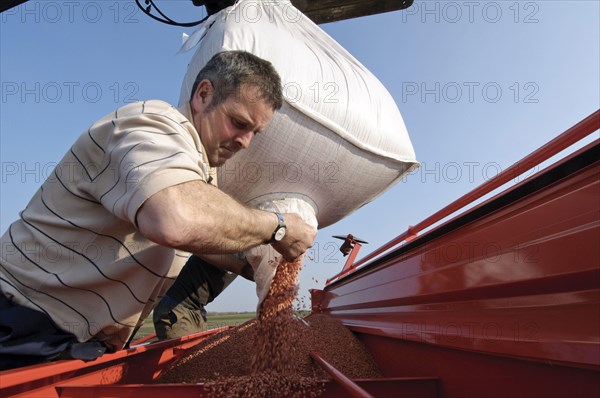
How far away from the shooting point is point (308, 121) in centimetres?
→ 179

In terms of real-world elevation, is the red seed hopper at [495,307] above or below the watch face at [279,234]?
below

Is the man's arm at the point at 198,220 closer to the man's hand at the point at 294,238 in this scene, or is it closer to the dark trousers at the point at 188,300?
the man's hand at the point at 294,238

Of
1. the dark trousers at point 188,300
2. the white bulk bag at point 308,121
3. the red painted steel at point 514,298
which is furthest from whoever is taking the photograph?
the dark trousers at point 188,300

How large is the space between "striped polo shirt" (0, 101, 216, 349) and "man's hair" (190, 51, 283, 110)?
0.19 metres

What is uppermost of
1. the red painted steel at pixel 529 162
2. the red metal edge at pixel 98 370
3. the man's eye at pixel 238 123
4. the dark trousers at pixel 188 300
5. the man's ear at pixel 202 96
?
the man's ear at pixel 202 96

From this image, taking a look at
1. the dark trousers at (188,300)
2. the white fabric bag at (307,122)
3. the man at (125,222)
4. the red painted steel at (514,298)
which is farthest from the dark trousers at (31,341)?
the dark trousers at (188,300)

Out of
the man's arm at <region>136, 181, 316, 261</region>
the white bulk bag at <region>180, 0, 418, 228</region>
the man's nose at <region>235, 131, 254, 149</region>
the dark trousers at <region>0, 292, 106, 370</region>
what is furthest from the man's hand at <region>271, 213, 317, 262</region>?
the dark trousers at <region>0, 292, 106, 370</region>

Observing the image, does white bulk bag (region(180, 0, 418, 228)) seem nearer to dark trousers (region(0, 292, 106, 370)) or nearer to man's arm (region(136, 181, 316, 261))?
man's arm (region(136, 181, 316, 261))

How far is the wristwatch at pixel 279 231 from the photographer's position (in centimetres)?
134

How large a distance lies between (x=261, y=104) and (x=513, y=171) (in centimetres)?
75

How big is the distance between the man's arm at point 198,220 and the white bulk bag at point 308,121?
61 centimetres

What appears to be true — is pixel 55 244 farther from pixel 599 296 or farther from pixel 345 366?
pixel 599 296

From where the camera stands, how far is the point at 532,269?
2.89 feet

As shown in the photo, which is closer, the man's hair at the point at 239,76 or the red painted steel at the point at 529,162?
the red painted steel at the point at 529,162
